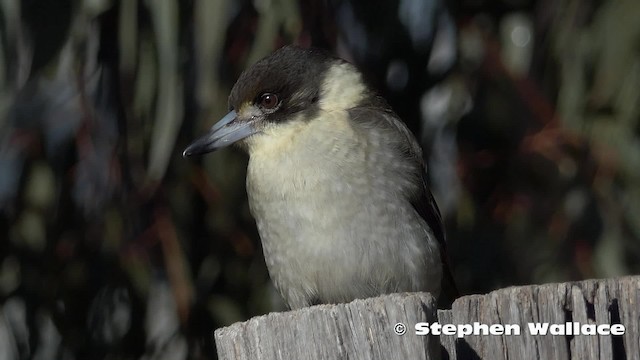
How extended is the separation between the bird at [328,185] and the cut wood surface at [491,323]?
0.99m

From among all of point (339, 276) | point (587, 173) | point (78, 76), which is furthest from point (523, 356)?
point (78, 76)

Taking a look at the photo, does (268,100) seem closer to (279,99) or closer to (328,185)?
(279,99)

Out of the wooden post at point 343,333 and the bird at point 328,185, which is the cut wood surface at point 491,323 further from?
the bird at point 328,185

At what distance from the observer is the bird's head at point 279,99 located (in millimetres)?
2842

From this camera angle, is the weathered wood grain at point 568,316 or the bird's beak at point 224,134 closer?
the weathered wood grain at point 568,316

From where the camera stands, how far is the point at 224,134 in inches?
114

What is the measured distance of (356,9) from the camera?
342cm

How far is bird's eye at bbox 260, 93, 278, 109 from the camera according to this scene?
113 inches

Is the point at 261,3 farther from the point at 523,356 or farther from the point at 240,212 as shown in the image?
the point at 523,356

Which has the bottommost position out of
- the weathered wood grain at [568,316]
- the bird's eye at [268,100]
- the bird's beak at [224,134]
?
the weathered wood grain at [568,316]

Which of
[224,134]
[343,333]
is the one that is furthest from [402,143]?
[343,333]

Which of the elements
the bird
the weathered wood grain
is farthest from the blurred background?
the weathered wood grain

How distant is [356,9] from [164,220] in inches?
30.3

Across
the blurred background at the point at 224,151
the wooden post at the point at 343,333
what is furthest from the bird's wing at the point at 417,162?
the wooden post at the point at 343,333
